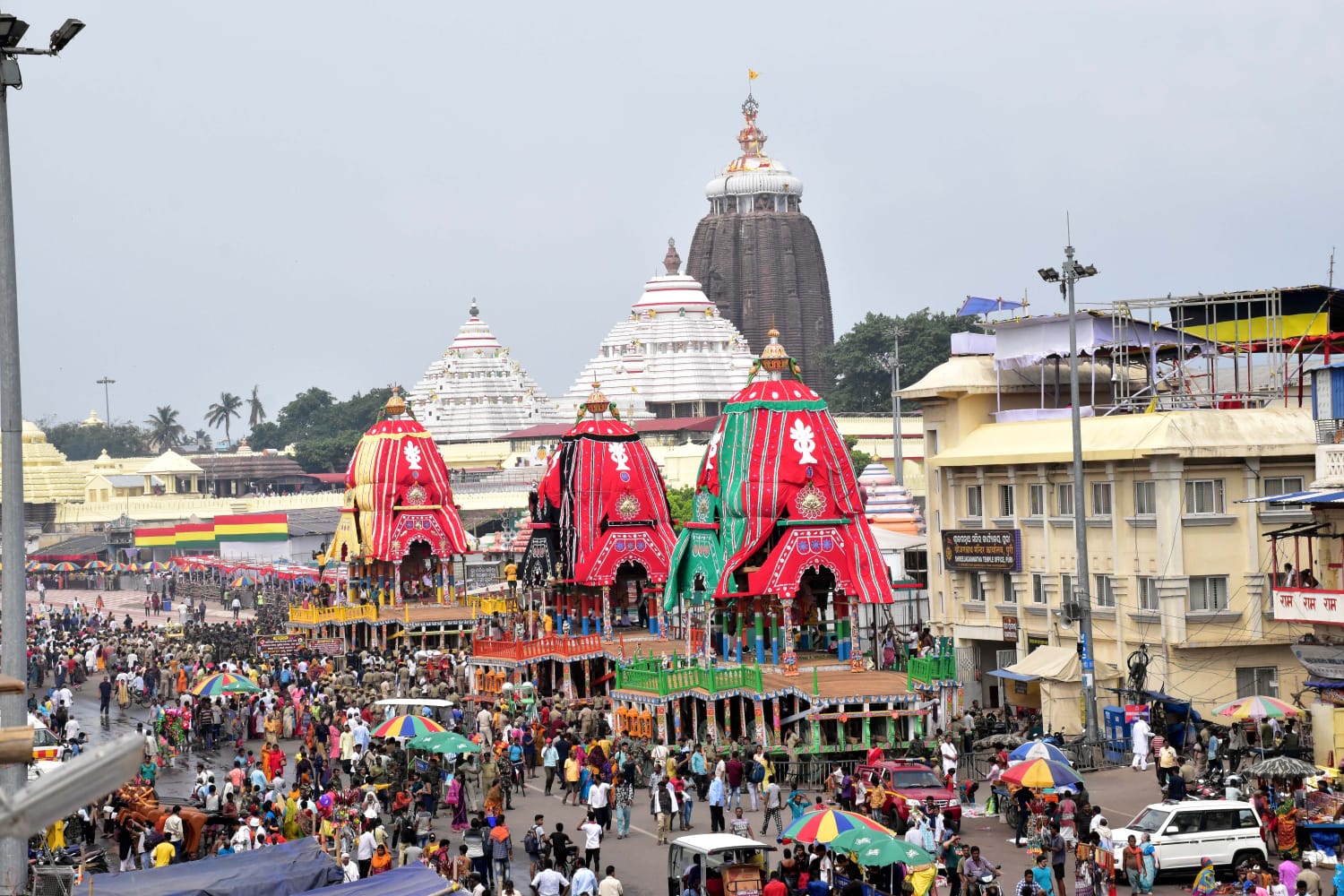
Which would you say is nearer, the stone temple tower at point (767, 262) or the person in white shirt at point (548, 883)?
the person in white shirt at point (548, 883)

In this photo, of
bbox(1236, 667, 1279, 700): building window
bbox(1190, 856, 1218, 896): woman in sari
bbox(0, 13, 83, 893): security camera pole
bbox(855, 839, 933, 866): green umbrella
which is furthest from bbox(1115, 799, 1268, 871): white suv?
bbox(1236, 667, 1279, 700): building window

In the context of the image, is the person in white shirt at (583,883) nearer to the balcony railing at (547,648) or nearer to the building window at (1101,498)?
the building window at (1101,498)

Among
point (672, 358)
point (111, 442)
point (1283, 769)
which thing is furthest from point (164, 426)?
point (1283, 769)

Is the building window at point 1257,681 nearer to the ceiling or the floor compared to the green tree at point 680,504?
nearer to the floor

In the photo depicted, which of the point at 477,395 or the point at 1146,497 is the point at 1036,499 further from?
the point at 477,395

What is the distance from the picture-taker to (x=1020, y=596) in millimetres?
40844

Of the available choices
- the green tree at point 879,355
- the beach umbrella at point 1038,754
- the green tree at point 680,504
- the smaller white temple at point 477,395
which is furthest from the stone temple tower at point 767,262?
the beach umbrella at point 1038,754

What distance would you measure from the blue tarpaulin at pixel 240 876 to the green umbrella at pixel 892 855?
486cm

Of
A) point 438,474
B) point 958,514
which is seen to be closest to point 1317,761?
point 958,514

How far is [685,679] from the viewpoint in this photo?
34156 mm

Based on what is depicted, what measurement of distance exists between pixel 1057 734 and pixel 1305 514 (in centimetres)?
670

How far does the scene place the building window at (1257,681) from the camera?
3669cm

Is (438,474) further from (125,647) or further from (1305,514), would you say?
(1305,514)

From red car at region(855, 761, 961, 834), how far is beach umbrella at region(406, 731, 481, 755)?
572 centimetres
